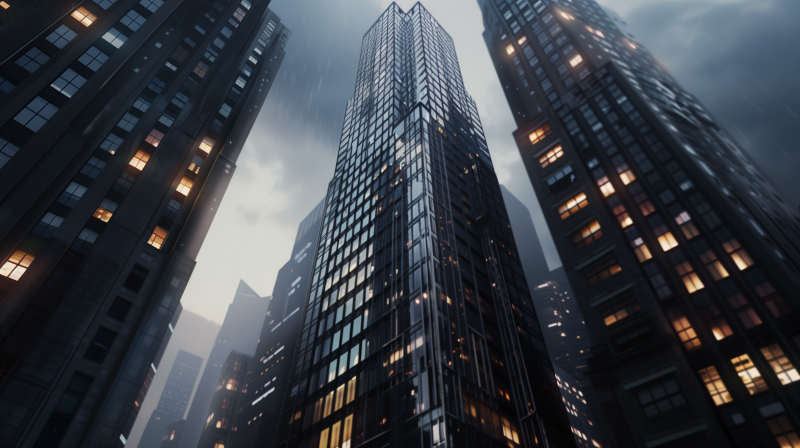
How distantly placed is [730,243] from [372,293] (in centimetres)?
3929

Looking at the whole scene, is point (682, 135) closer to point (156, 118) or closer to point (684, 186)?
point (684, 186)

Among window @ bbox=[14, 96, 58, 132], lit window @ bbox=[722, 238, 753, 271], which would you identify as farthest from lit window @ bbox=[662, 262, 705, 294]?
window @ bbox=[14, 96, 58, 132]

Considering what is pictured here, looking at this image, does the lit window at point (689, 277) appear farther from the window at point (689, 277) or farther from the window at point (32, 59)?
the window at point (32, 59)

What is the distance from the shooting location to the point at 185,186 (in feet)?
184

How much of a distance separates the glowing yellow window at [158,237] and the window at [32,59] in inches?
906

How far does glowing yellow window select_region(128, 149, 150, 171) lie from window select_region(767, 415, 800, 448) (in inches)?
2624

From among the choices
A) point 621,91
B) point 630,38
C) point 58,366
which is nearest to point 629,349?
point 621,91

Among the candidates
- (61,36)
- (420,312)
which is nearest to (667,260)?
(420,312)

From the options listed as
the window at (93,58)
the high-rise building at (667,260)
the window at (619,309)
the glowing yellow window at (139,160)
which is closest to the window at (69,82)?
the window at (93,58)

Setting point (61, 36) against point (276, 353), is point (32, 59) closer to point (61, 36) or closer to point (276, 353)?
point (61, 36)

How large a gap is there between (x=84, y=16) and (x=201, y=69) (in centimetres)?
1562

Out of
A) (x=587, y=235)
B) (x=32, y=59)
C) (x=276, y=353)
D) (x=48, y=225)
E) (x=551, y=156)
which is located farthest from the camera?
(x=276, y=353)

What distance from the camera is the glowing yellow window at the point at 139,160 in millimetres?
52312

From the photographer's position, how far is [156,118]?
56375 mm
